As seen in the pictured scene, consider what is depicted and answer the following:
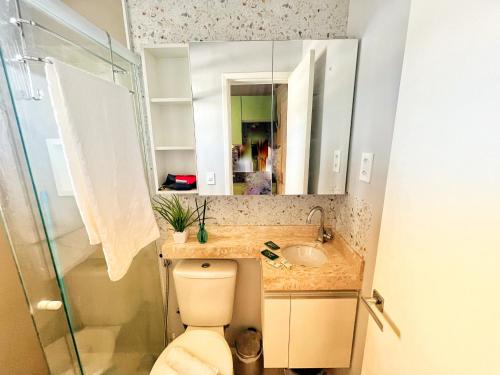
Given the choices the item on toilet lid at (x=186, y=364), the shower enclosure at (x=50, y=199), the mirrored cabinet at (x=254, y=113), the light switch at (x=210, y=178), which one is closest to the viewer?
the shower enclosure at (x=50, y=199)

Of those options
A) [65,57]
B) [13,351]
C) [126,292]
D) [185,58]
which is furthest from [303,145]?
[13,351]

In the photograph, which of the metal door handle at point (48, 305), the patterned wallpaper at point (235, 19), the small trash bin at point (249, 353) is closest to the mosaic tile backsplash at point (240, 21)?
the patterned wallpaper at point (235, 19)

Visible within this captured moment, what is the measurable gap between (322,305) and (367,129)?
3.02 ft

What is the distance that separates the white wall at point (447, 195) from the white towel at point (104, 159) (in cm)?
99

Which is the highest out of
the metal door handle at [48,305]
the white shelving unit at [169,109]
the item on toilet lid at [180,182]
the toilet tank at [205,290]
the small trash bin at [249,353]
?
the white shelving unit at [169,109]

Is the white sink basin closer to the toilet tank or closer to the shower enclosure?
the toilet tank

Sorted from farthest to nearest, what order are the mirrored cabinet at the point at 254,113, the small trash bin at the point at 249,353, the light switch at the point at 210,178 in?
the small trash bin at the point at 249,353
the light switch at the point at 210,178
the mirrored cabinet at the point at 254,113

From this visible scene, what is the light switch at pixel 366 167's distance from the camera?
0.92 m

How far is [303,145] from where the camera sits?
1.20m

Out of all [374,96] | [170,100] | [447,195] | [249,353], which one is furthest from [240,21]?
[249,353]

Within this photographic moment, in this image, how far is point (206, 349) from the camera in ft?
3.81

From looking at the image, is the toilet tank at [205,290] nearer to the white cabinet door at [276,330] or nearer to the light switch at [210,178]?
the white cabinet door at [276,330]

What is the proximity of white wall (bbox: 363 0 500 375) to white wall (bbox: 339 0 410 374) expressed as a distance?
0.61 feet

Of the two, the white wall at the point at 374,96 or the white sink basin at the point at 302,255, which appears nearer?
the white wall at the point at 374,96
